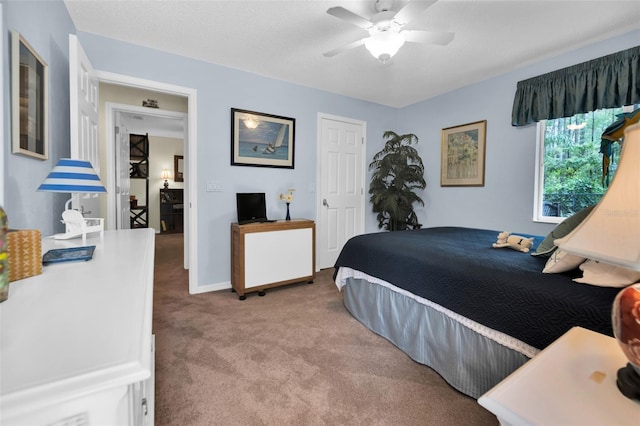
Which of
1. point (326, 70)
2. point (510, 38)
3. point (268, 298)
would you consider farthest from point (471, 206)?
point (268, 298)

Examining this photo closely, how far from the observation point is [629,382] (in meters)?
0.61

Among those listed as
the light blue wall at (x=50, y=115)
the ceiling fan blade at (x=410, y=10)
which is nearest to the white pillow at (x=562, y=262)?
the ceiling fan blade at (x=410, y=10)

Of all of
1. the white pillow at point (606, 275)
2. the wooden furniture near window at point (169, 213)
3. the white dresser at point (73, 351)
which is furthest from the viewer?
the wooden furniture near window at point (169, 213)

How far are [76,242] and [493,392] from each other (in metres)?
1.72

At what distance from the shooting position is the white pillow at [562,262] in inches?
48.9

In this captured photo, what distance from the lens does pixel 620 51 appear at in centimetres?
236

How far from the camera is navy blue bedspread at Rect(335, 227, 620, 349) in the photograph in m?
1.07

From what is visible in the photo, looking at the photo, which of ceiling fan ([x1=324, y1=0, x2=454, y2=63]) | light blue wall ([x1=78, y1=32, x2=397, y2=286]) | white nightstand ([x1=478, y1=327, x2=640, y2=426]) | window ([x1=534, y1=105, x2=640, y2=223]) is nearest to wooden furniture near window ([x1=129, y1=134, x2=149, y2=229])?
light blue wall ([x1=78, y1=32, x2=397, y2=286])

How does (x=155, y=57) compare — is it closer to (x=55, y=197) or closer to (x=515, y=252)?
(x=55, y=197)

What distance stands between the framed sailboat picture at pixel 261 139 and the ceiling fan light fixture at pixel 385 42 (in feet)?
5.41

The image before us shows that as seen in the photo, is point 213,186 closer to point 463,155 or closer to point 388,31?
point 388,31

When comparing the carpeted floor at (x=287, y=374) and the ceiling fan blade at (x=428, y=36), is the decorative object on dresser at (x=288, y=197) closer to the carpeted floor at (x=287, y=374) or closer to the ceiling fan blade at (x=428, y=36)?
the carpeted floor at (x=287, y=374)

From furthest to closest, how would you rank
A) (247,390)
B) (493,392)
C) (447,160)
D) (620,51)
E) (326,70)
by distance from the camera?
(447,160) → (326,70) → (620,51) → (247,390) → (493,392)

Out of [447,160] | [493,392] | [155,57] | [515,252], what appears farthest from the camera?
[447,160]
